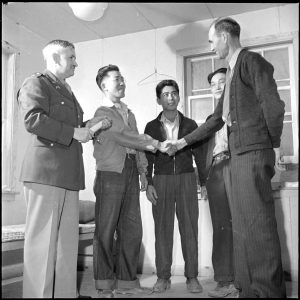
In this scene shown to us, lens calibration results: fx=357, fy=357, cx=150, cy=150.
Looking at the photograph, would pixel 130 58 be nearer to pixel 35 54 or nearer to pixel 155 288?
pixel 35 54

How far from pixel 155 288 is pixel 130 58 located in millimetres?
1768

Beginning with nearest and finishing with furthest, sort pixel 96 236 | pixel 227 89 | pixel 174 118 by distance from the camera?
1. pixel 227 89
2. pixel 96 236
3. pixel 174 118

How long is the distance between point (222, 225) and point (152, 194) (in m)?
0.44

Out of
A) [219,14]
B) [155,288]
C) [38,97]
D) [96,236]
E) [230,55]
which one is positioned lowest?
[155,288]

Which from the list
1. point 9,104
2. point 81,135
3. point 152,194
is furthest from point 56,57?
point 9,104

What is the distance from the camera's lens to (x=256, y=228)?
4.90ft

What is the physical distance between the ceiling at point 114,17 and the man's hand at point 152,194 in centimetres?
120

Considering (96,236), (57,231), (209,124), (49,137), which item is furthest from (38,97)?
(209,124)

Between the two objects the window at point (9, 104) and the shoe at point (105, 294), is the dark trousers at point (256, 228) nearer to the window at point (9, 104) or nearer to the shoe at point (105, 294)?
the shoe at point (105, 294)

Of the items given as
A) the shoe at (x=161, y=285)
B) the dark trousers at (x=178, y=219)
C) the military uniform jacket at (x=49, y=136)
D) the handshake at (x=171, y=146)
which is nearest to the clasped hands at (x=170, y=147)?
the handshake at (x=171, y=146)

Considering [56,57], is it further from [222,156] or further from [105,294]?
[105,294]

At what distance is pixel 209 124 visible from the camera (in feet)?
6.56

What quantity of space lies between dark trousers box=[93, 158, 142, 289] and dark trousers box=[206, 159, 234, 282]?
44 cm

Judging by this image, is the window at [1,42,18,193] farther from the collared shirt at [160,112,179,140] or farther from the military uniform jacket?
the collared shirt at [160,112,179,140]
